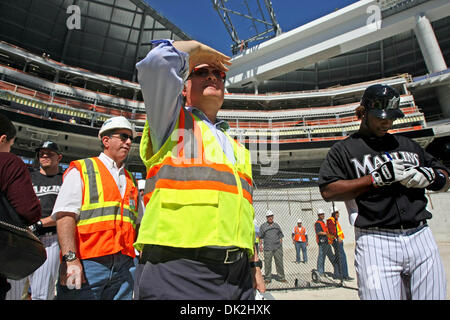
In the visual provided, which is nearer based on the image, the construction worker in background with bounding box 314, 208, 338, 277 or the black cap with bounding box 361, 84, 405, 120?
the black cap with bounding box 361, 84, 405, 120

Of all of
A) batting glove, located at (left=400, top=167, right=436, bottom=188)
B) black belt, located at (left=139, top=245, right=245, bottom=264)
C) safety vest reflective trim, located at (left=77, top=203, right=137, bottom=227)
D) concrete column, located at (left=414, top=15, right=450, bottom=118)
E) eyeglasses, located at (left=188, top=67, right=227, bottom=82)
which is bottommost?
black belt, located at (left=139, top=245, right=245, bottom=264)

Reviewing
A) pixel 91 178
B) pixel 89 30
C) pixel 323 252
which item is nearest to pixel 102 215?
pixel 91 178

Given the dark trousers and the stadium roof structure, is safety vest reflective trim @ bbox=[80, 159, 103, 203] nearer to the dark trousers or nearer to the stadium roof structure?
the dark trousers

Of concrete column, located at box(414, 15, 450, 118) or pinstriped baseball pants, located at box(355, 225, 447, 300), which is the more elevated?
concrete column, located at box(414, 15, 450, 118)

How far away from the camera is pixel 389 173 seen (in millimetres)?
1810

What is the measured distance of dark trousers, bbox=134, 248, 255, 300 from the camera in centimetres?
115

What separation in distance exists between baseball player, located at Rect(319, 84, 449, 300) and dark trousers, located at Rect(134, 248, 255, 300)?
1.11 m

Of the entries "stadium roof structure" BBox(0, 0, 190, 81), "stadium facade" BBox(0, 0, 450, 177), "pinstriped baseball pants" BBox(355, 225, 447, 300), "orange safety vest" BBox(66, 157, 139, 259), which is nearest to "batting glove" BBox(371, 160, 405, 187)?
"pinstriped baseball pants" BBox(355, 225, 447, 300)

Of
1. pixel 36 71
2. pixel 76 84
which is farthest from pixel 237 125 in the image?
pixel 36 71

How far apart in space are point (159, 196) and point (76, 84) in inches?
1383

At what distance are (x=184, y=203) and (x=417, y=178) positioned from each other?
159 cm

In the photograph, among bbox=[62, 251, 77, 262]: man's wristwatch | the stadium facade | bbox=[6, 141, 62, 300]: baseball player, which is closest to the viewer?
bbox=[62, 251, 77, 262]: man's wristwatch
